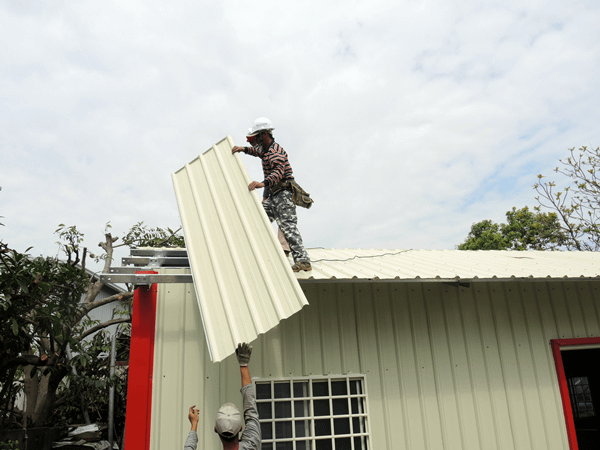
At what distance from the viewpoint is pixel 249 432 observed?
9.70ft

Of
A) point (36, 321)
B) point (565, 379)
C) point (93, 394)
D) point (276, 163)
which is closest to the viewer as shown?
point (276, 163)

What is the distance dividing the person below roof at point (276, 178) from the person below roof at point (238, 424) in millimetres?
1549

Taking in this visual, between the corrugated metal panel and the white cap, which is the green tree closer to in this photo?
the corrugated metal panel

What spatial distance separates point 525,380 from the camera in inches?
190

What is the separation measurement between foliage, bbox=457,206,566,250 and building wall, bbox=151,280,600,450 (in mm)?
17545

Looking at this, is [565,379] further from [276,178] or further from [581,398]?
[581,398]

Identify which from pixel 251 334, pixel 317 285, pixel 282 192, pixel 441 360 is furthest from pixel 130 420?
pixel 441 360

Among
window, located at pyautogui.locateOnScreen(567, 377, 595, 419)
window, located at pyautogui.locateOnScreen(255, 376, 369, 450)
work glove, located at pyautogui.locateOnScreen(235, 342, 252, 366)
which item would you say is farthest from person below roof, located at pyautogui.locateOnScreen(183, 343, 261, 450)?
window, located at pyautogui.locateOnScreen(567, 377, 595, 419)

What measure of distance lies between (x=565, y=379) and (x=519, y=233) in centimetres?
2134

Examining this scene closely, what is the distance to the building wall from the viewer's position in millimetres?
3980

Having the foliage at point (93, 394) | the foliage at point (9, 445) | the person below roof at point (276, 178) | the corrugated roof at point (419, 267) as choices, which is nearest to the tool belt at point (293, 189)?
the person below roof at point (276, 178)

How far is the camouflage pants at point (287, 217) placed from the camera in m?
4.50

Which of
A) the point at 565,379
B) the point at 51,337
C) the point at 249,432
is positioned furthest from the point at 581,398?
the point at 51,337

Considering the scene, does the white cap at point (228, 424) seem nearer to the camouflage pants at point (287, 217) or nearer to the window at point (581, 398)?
the camouflage pants at point (287, 217)
